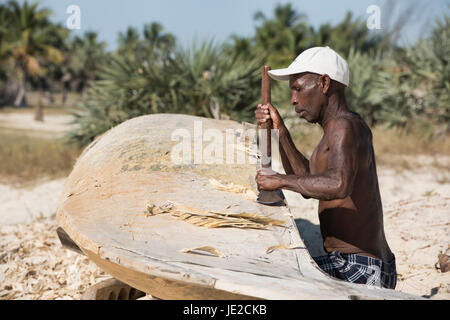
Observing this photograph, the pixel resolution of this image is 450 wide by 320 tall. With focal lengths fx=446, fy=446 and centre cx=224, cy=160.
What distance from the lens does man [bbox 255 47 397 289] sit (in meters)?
2.07

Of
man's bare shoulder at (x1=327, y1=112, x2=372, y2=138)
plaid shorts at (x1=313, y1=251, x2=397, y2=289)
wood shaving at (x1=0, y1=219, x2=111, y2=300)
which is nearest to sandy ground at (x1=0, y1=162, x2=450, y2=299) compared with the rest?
wood shaving at (x1=0, y1=219, x2=111, y2=300)

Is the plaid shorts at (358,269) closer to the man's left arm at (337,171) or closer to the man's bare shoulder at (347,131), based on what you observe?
the man's left arm at (337,171)

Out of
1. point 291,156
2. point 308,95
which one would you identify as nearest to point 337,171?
point 308,95

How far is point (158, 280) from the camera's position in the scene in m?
1.75

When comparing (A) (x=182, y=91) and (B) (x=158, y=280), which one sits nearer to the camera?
(B) (x=158, y=280)

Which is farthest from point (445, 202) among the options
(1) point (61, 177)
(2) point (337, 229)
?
(1) point (61, 177)

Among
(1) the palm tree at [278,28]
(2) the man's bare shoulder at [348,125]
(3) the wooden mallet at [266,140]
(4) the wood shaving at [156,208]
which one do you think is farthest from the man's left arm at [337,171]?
(1) the palm tree at [278,28]

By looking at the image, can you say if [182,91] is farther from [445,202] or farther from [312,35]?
[312,35]

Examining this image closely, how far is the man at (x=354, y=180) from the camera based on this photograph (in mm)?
2072

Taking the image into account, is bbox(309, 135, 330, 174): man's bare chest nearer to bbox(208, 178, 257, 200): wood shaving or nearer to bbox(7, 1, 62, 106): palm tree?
bbox(208, 178, 257, 200): wood shaving

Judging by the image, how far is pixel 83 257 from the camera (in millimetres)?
4027

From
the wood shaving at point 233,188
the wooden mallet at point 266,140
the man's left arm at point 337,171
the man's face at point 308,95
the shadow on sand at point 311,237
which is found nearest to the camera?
the man's left arm at point 337,171

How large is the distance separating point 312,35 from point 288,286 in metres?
27.1

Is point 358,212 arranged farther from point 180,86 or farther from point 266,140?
point 180,86
